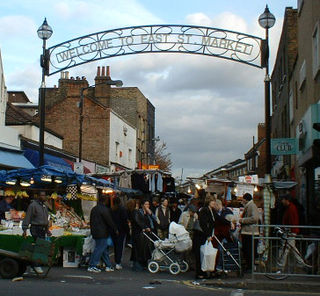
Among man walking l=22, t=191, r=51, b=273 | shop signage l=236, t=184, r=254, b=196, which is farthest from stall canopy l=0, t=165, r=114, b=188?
shop signage l=236, t=184, r=254, b=196

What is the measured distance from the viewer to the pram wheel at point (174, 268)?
44.8 ft

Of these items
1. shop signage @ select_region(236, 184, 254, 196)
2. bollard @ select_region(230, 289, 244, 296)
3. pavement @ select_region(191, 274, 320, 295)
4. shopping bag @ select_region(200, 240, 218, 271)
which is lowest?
bollard @ select_region(230, 289, 244, 296)

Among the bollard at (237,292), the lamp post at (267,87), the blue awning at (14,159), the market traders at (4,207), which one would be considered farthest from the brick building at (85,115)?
the bollard at (237,292)

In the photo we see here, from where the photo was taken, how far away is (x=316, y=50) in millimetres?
17922

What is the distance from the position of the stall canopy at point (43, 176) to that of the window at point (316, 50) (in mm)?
7867

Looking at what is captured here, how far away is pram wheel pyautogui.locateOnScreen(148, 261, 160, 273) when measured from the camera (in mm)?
13924

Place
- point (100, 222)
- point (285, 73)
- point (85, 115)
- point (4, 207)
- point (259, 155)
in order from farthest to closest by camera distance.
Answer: point (259, 155) → point (85, 115) → point (285, 73) → point (4, 207) → point (100, 222)

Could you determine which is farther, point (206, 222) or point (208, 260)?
point (206, 222)

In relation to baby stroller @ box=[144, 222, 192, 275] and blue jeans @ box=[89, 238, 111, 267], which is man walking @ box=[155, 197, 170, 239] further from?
blue jeans @ box=[89, 238, 111, 267]

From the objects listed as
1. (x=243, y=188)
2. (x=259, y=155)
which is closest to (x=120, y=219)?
(x=243, y=188)

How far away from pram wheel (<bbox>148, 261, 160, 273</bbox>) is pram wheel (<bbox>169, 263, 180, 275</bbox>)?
40 cm

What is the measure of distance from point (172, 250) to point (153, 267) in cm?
63

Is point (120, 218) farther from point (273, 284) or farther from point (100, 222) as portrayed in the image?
point (273, 284)

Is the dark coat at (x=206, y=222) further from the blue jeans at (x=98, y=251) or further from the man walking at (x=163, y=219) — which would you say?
the man walking at (x=163, y=219)
